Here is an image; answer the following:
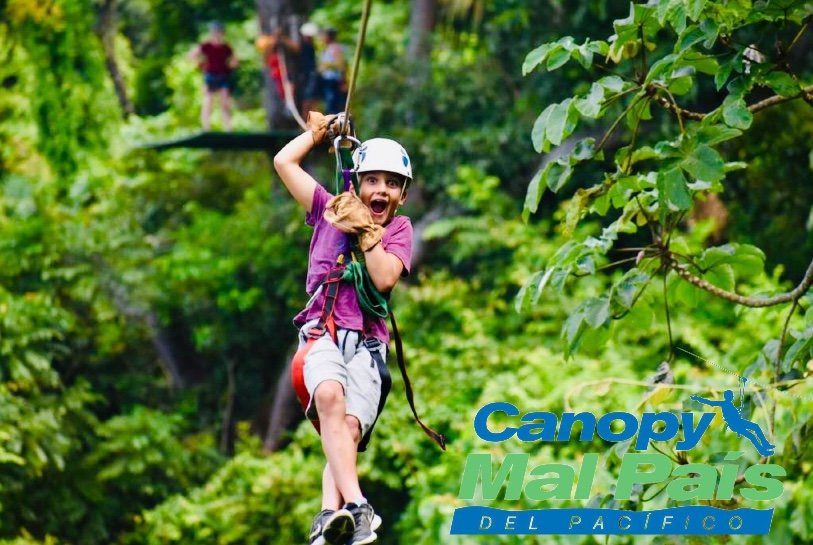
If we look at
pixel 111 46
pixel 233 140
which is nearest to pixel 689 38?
pixel 233 140

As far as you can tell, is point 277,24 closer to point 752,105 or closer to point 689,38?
point 752,105

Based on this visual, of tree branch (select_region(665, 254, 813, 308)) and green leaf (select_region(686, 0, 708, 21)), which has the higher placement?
green leaf (select_region(686, 0, 708, 21))

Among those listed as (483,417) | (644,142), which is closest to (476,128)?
(644,142)

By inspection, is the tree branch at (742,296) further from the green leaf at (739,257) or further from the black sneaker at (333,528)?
the black sneaker at (333,528)

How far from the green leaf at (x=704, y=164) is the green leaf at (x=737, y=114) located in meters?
0.10

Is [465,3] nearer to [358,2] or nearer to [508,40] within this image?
[508,40]

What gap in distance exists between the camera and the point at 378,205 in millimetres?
3650

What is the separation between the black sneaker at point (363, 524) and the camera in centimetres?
343

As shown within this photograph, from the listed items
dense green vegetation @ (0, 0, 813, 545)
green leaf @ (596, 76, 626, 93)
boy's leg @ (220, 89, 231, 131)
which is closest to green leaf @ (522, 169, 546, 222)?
green leaf @ (596, 76, 626, 93)

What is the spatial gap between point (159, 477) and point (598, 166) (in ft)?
14.9

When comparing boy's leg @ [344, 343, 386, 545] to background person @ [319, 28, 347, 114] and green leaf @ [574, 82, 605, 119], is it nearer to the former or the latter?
green leaf @ [574, 82, 605, 119]

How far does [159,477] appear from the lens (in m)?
11.6

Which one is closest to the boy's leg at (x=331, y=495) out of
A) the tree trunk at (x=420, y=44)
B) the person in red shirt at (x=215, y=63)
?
the tree trunk at (x=420, y=44)

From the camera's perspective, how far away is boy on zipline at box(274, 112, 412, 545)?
3.51 meters
